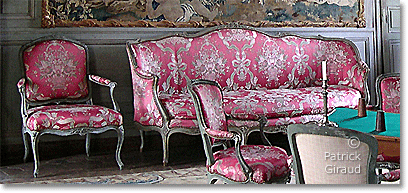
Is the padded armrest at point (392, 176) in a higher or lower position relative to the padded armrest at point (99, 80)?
lower

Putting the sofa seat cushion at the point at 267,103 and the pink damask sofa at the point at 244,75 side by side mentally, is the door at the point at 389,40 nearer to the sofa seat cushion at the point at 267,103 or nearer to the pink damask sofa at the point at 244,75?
the pink damask sofa at the point at 244,75

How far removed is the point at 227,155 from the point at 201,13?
1.92 meters

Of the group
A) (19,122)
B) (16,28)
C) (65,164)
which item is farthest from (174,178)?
(16,28)

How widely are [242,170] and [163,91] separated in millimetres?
1553

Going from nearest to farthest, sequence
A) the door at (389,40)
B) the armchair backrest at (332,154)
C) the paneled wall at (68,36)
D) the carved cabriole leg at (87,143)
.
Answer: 1. the armchair backrest at (332,154)
2. the carved cabriole leg at (87,143)
3. the paneled wall at (68,36)
4. the door at (389,40)

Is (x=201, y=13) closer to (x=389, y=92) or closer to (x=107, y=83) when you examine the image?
(x=107, y=83)

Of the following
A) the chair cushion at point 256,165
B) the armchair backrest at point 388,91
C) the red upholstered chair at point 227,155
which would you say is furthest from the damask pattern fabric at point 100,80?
the armchair backrest at point 388,91

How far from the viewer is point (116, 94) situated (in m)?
3.37

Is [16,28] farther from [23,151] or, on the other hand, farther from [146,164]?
[146,164]

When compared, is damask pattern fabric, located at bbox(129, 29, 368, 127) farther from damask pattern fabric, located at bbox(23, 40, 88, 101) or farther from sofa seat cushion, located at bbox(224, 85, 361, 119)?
damask pattern fabric, located at bbox(23, 40, 88, 101)

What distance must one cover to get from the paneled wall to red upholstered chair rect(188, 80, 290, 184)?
1579mm

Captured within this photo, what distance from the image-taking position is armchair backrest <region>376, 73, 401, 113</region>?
2.17 meters

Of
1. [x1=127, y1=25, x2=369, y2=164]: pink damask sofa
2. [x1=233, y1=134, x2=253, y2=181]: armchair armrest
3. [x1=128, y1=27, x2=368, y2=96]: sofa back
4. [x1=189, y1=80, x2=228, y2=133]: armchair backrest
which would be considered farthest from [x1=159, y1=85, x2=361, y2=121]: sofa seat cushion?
[x1=233, y1=134, x2=253, y2=181]: armchair armrest

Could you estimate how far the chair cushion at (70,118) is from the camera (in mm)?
2514
